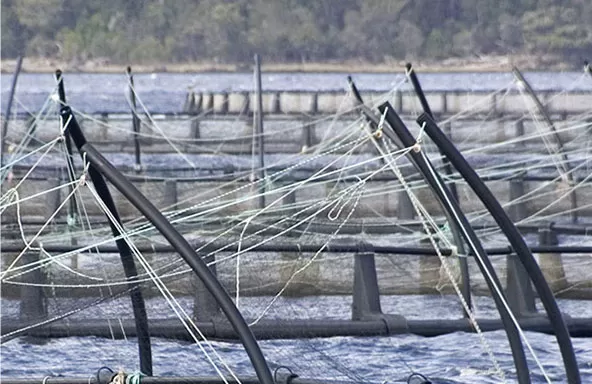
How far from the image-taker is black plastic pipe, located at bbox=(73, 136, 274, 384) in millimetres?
10828

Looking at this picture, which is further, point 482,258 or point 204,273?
point 482,258

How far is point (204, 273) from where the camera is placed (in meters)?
10.8

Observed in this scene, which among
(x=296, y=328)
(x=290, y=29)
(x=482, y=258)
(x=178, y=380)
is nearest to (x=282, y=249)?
(x=296, y=328)

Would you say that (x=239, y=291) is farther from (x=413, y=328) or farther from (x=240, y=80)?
(x=240, y=80)

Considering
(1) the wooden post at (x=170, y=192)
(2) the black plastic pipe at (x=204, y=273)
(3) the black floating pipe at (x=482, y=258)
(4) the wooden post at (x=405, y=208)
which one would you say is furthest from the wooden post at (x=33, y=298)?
(1) the wooden post at (x=170, y=192)

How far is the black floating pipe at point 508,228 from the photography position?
37.9ft

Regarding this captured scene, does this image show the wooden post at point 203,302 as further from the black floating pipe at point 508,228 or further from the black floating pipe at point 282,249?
the black floating pipe at point 508,228

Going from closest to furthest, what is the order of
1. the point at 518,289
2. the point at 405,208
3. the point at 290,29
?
the point at 518,289, the point at 405,208, the point at 290,29

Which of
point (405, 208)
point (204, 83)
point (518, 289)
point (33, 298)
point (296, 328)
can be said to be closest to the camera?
point (296, 328)

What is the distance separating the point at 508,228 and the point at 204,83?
93.6 meters

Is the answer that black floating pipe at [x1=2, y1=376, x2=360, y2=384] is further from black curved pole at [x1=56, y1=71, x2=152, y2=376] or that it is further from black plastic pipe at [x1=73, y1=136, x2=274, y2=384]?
black plastic pipe at [x1=73, y1=136, x2=274, y2=384]

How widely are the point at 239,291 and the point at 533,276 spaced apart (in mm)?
2607

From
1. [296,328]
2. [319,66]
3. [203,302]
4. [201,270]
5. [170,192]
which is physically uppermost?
[319,66]

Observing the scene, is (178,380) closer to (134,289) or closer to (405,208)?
(134,289)
